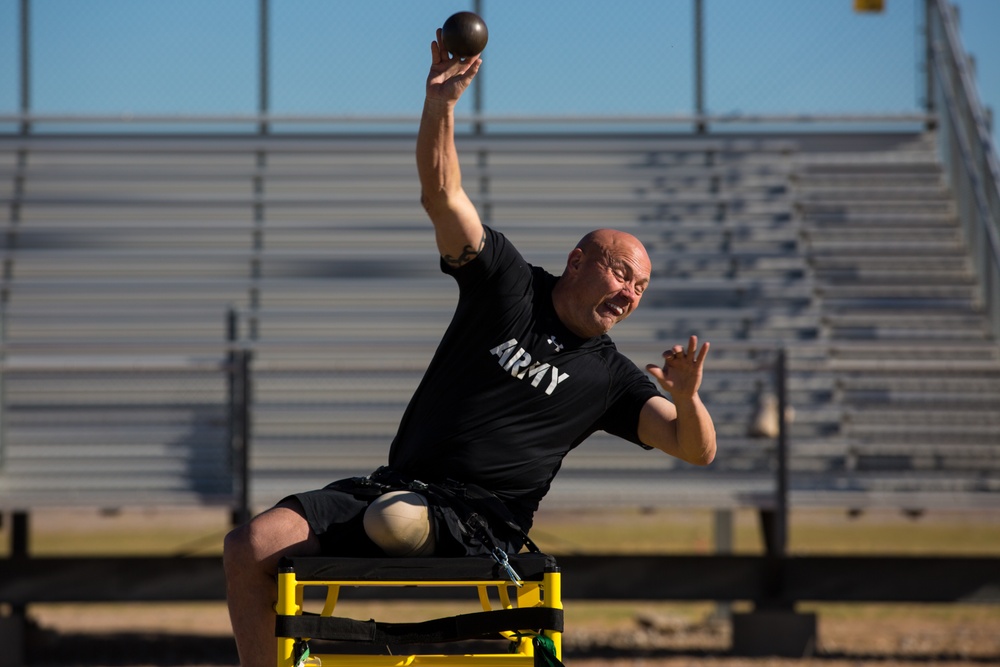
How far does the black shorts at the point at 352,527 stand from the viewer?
3.33m

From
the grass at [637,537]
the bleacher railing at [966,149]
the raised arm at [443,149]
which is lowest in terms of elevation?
the grass at [637,537]

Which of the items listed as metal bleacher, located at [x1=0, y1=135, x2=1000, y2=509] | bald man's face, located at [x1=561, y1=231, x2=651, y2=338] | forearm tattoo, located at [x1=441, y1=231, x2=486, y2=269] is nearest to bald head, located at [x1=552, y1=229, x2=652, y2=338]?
bald man's face, located at [x1=561, y1=231, x2=651, y2=338]

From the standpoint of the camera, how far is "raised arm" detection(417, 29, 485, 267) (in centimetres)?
321

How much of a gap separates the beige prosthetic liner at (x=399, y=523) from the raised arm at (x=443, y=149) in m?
0.69

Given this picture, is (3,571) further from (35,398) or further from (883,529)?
(883,529)

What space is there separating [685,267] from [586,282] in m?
6.34

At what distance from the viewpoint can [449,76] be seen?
3.24m

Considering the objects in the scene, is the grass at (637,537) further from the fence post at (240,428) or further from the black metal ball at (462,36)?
the black metal ball at (462,36)

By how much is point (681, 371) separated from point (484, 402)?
55cm

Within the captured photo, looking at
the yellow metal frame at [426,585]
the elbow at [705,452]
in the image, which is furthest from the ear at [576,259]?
the yellow metal frame at [426,585]

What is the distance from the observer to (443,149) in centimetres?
325

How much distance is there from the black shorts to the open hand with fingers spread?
0.67 m

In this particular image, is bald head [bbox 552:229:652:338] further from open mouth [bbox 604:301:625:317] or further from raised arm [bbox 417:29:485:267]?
raised arm [bbox 417:29:485:267]

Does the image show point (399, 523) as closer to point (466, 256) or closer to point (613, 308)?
point (466, 256)
